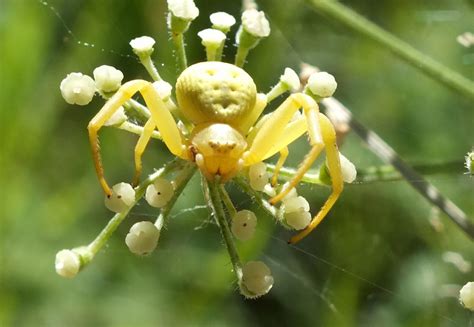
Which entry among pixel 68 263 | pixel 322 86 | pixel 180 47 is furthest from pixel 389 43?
pixel 68 263

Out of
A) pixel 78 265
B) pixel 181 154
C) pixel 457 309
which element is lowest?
pixel 457 309

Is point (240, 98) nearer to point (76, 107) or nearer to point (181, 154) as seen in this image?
point (181, 154)

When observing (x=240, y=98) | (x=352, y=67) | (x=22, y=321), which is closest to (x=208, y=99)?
(x=240, y=98)

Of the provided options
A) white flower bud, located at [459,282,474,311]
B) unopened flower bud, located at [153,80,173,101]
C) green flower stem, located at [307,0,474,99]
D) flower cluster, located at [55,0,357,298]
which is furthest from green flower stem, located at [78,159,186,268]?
green flower stem, located at [307,0,474,99]

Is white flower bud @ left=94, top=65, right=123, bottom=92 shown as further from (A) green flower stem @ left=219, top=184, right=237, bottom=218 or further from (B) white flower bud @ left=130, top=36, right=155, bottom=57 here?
(A) green flower stem @ left=219, top=184, right=237, bottom=218

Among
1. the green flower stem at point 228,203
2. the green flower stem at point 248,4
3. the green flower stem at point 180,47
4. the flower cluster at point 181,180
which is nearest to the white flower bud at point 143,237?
the flower cluster at point 181,180

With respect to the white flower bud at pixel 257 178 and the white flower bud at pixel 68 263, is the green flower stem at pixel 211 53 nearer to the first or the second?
the white flower bud at pixel 257 178
